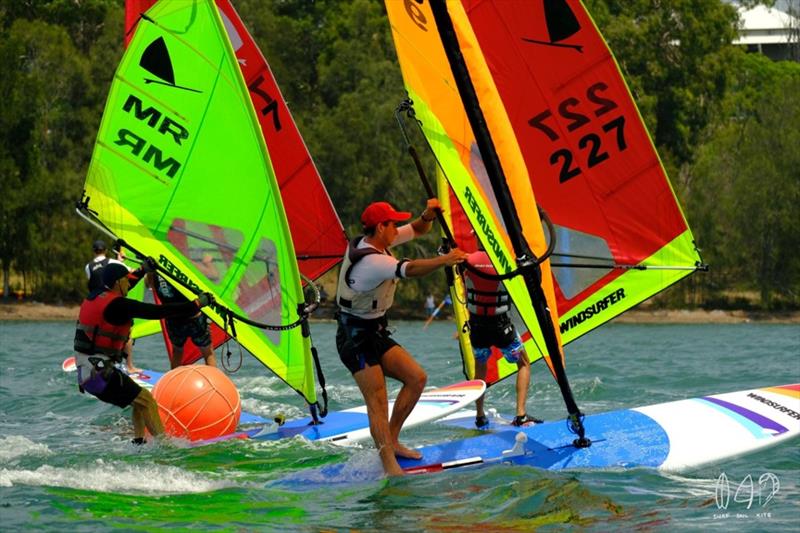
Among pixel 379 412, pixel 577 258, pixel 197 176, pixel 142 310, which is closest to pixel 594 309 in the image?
pixel 577 258

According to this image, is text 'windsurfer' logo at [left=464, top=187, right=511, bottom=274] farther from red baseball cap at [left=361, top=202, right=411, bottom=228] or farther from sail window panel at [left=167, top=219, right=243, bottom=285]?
sail window panel at [left=167, top=219, right=243, bottom=285]

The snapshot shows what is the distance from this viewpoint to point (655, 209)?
11133 mm

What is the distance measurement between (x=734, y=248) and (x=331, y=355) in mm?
24361

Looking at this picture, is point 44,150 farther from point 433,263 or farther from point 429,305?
point 433,263

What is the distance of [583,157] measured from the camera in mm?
10984

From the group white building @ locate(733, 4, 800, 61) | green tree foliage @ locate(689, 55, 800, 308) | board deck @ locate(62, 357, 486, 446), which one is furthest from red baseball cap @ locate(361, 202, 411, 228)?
white building @ locate(733, 4, 800, 61)

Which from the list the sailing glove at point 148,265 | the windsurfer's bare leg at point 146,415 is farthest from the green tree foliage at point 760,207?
the windsurfer's bare leg at point 146,415

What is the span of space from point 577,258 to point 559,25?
199 cm

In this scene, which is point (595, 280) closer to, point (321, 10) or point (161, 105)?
point (161, 105)

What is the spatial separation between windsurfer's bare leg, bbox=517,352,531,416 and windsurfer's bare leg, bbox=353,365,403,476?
2251 mm

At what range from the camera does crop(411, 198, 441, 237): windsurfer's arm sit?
8.56m

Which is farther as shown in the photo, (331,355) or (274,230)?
(331,355)

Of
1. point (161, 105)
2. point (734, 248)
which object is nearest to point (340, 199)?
point (734, 248)

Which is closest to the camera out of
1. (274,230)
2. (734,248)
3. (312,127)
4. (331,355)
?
(274,230)
